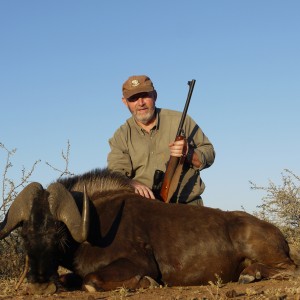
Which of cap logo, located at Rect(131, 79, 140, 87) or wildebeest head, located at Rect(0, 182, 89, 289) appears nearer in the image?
wildebeest head, located at Rect(0, 182, 89, 289)

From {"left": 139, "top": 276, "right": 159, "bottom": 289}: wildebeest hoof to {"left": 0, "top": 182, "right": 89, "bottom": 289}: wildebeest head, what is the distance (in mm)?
705

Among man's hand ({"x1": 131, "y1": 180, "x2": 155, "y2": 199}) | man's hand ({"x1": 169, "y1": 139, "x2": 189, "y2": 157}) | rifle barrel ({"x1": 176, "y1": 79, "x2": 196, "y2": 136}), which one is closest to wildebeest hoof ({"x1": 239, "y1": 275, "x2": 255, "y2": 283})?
man's hand ({"x1": 131, "y1": 180, "x2": 155, "y2": 199})

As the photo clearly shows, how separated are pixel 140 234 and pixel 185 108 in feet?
7.62

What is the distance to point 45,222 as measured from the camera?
237 inches

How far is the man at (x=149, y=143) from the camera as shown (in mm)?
8250

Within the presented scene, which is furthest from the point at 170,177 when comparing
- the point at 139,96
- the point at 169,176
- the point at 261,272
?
the point at 261,272

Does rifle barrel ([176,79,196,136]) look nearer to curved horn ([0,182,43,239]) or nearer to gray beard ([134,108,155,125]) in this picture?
gray beard ([134,108,155,125])

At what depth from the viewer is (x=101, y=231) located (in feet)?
21.3

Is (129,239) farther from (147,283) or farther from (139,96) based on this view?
(139,96)

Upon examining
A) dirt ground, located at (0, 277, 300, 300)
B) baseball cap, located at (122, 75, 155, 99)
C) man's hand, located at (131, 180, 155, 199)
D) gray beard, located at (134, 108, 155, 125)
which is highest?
baseball cap, located at (122, 75, 155, 99)

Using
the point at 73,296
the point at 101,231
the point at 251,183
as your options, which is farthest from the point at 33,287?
the point at 251,183

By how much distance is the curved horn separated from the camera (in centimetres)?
611

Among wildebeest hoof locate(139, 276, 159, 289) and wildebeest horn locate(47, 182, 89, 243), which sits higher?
wildebeest horn locate(47, 182, 89, 243)

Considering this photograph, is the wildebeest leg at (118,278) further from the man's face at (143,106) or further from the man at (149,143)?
the man's face at (143,106)
